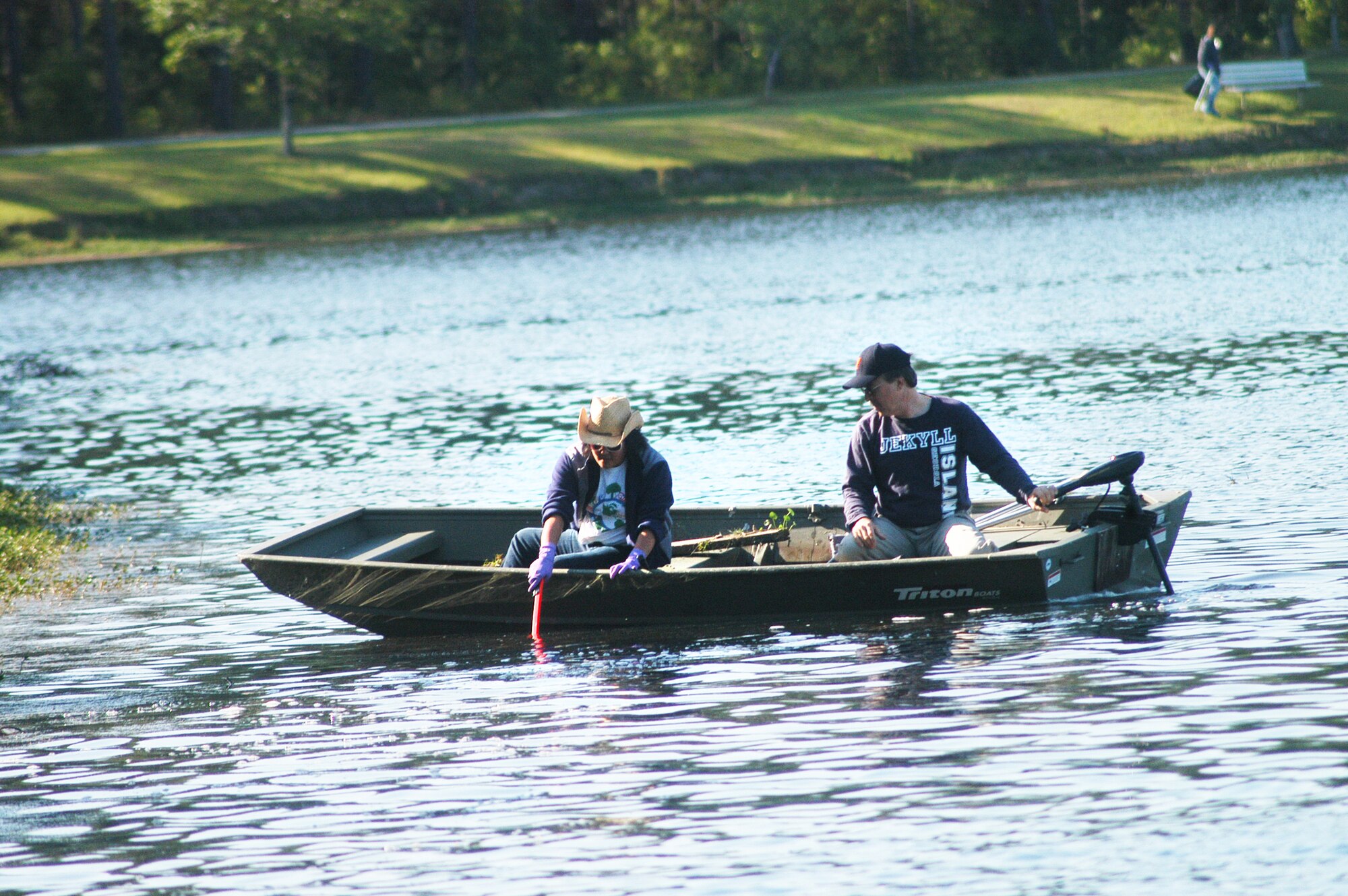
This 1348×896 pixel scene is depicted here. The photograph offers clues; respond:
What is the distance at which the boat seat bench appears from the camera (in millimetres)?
13391

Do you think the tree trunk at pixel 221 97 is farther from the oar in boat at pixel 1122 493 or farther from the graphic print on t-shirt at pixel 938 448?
the graphic print on t-shirt at pixel 938 448

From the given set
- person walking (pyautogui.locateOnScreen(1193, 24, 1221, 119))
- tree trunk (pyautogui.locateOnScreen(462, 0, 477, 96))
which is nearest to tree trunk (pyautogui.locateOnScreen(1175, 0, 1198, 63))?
person walking (pyautogui.locateOnScreen(1193, 24, 1221, 119))

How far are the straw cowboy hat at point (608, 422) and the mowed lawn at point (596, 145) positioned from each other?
41.0m

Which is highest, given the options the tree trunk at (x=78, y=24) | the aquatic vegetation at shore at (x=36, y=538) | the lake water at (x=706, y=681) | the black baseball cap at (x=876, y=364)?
the tree trunk at (x=78, y=24)

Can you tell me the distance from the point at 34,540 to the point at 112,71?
4954 centimetres

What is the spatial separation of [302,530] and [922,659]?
5.13 meters

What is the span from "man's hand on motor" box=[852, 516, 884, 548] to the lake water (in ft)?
2.07

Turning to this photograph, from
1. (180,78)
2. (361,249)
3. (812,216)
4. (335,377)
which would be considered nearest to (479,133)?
(361,249)

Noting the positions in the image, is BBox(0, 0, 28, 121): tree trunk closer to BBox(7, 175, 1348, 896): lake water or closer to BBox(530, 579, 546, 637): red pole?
BBox(7, 175, 1348, 896): lake water

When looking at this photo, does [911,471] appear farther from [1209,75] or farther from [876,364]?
[1209,75]

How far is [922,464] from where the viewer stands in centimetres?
1148

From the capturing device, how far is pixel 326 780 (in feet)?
31.0

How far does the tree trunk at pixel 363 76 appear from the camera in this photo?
2621 inches

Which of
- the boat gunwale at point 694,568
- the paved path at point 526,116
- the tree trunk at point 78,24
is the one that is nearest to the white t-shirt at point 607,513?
the boat gunwale at point 694,568
